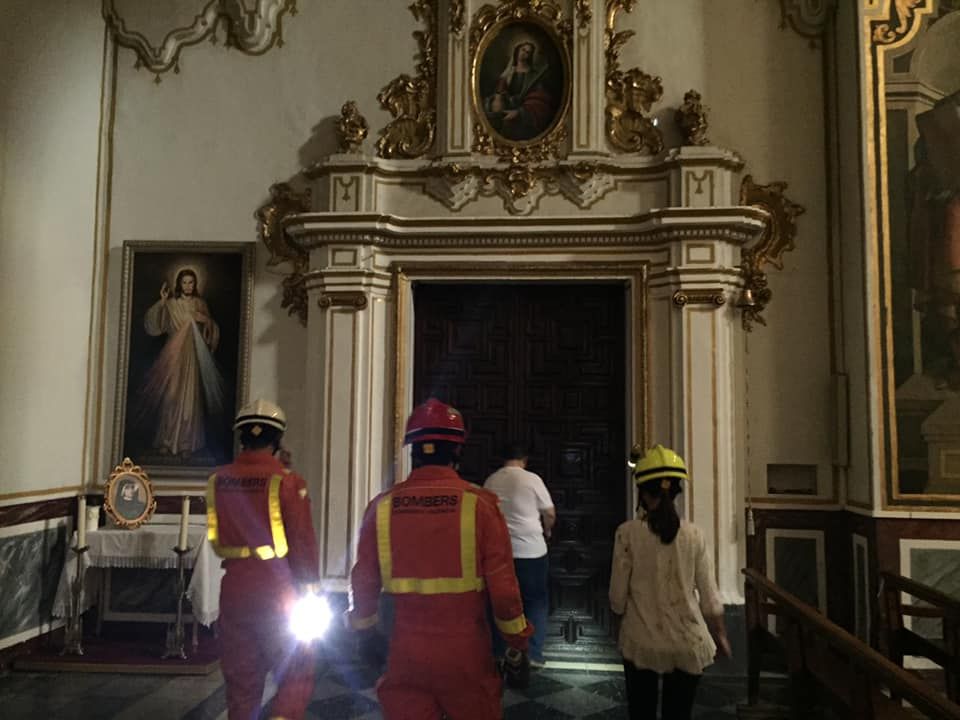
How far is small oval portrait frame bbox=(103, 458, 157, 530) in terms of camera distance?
587 cm

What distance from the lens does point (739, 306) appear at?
591 cm

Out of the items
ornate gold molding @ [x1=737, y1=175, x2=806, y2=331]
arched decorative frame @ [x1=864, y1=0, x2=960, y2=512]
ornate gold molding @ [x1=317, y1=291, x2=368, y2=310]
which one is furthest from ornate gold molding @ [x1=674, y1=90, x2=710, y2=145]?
ornate gold molding @ [x1=317, y1=291, x2=368, y2=310]

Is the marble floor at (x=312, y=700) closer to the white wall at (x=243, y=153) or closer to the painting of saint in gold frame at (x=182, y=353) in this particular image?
the white wall at (x=243, y=153)

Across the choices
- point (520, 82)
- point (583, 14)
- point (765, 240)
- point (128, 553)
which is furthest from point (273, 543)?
point (583, 14)

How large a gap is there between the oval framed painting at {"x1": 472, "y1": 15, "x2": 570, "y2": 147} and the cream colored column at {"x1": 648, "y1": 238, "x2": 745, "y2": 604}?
61.8 inches

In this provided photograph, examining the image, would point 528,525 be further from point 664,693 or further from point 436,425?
point 436,425

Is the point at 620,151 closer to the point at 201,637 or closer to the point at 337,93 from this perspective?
the point at 337,93

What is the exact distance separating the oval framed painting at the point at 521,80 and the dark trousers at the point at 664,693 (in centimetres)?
434

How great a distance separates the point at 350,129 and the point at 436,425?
3.92m

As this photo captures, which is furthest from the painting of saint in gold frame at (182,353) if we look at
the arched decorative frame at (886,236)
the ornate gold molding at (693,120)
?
the arched decorative frame at (886,236)

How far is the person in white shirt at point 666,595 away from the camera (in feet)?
10.1

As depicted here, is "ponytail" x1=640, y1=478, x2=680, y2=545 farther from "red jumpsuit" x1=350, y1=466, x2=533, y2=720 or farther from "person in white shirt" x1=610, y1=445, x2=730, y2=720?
"red jumpsuit" x1=350, y1=466, x2=533, y2=720


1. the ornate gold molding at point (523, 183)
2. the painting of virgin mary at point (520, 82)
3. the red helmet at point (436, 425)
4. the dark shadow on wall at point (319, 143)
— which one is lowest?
the red helmet at point (436, 425)

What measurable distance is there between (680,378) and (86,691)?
4.54 metres
